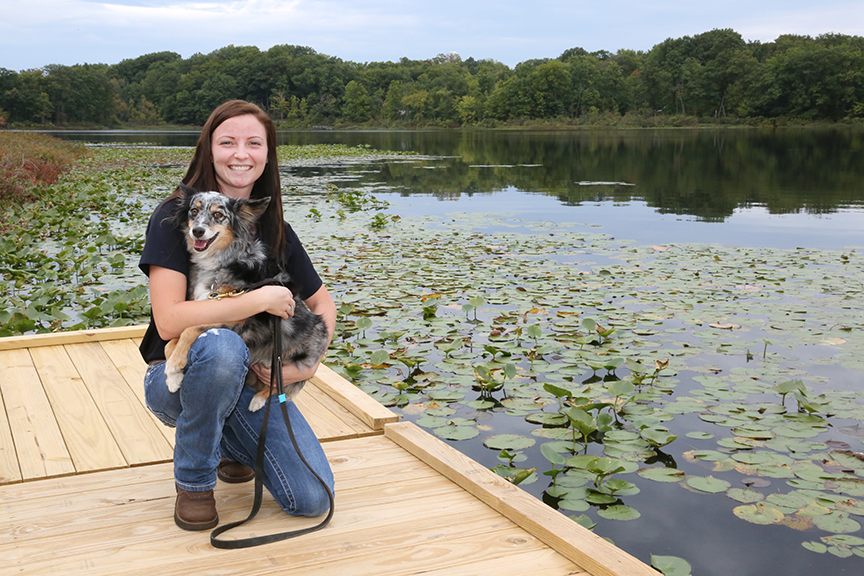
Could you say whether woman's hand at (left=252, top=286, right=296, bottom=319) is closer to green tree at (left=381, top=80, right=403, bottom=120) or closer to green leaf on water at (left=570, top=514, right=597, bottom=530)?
green leaf on water at (left=570, top=514, right=597, bottom=530)

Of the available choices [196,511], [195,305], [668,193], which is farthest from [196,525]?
[668,193]

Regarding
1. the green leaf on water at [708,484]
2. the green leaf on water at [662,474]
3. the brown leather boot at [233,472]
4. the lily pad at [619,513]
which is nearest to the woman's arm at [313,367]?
the brown leather boot at [233,472]

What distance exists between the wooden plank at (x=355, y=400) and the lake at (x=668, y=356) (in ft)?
1.69

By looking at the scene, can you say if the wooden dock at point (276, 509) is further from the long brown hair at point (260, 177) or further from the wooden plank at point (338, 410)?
the long brown hair at point (260, 177)

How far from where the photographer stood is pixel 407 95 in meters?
101

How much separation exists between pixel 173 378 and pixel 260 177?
81 cm

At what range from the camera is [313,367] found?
2420mm

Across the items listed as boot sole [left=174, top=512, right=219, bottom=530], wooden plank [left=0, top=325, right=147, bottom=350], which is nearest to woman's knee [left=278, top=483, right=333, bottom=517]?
boot sole [left=174, top=512, right=219, bottom=530]

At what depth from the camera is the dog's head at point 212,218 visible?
83.4 inches

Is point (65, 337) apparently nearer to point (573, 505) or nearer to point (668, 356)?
point (573, 505)

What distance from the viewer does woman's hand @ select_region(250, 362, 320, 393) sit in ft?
7.79

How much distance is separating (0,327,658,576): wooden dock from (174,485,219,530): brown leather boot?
0.04 meters

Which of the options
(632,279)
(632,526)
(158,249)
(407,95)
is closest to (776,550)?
(632,526)

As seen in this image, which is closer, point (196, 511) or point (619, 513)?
point (196, 511)
